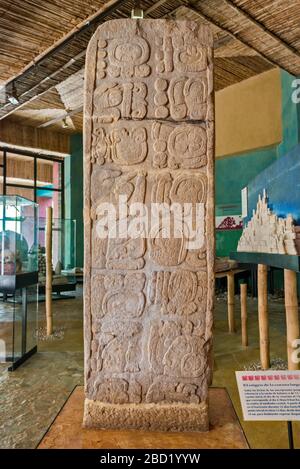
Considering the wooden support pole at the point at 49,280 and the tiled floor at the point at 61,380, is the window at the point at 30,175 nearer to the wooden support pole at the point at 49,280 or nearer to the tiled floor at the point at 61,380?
the wooden support pole at the point at 49,280

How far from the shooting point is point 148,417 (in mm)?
2139

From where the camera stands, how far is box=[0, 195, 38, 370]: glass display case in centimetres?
420

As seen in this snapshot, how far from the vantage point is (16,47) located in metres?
5.86

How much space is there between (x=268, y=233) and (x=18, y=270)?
2862 millimetres

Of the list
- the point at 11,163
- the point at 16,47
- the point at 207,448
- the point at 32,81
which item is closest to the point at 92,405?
the point at 207,448

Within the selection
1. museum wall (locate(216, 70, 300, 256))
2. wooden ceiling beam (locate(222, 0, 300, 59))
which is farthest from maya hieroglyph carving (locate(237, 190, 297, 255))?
museum wall (locate(216, 70, 300, 256))

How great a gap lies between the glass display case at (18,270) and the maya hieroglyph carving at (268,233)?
2.78 metres

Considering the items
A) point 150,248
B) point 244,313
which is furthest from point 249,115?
point 150,248

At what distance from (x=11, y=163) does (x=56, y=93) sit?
3730mm

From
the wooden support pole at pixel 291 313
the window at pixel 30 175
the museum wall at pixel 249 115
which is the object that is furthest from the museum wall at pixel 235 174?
the window at pixel 30 175

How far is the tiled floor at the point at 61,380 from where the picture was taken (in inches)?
103

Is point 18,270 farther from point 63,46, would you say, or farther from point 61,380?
point 63,46

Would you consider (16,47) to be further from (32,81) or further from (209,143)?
(209,143)

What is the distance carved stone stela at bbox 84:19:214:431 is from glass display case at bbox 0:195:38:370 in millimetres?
2303
